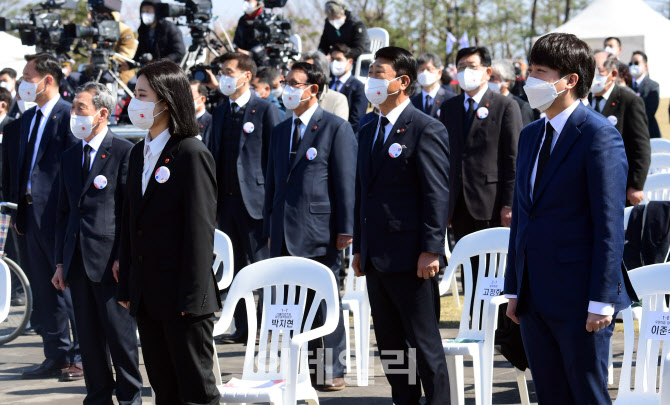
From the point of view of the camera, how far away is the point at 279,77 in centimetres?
1030

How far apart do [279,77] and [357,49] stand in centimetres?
225

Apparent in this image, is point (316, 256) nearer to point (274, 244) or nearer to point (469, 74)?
point (274, 244)

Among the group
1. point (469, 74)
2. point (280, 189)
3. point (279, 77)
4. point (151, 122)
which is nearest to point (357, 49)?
point (279, 77)

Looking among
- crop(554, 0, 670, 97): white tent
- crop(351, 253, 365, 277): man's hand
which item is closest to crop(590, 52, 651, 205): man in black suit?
crop(351, 253, 365, 277): man's hand

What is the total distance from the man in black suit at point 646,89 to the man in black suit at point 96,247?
8617 millimetres

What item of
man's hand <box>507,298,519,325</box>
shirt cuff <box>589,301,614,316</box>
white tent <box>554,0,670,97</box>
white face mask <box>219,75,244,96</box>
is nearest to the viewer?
shirt cuff <box>589,301,614,316</box>

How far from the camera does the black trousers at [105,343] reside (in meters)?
5.57

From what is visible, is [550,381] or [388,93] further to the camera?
[388,93]

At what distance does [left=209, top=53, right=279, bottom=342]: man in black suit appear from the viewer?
7.61 m

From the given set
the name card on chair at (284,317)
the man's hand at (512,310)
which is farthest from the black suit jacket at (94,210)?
the man's hand at (512,310)

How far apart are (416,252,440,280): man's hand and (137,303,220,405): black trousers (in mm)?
1125

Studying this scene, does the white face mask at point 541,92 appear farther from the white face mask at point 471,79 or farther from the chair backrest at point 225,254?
the white face mask at point 471,79

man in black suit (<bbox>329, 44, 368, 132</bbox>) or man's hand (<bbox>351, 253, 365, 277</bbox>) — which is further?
man in black suit (<bbox>329, 44, 368, 132</bbox>)

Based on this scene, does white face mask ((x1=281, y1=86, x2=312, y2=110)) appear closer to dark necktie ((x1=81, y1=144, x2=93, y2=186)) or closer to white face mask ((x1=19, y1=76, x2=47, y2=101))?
dark necktie ((x1=81, y1=144, x2=93, y2=186))
